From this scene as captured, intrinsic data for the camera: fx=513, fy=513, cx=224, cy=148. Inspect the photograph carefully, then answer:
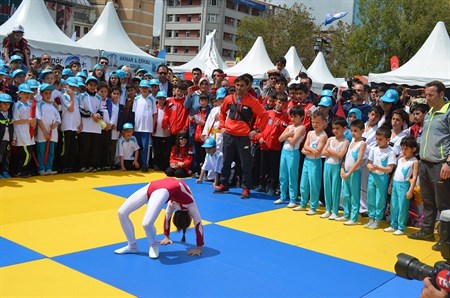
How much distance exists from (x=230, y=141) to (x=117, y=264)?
4.23 m

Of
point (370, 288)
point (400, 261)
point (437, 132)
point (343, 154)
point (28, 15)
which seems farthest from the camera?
point (28, 15)

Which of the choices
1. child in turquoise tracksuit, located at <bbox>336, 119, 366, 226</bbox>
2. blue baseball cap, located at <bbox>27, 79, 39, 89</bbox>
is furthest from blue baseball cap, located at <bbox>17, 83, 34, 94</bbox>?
child in turquoise tracksuit, located at <bbox>336, 119, 366, 226</bbox>

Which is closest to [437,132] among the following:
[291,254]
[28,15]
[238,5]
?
[291,254]

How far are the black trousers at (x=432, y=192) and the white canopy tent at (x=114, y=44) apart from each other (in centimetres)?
1422

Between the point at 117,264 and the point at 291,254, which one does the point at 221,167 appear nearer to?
the point at 291,254

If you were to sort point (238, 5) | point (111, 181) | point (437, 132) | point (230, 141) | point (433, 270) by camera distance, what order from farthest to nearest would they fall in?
point (238, 5) < point (111, 181) < point (230, 141) < point (437, 132) < point (433, 270)

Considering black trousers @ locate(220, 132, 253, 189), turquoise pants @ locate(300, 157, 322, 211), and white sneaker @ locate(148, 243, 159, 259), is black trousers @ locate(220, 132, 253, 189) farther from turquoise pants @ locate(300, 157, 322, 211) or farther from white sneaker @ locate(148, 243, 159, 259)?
white sneaker @ locate(148, 243, 159, 259)

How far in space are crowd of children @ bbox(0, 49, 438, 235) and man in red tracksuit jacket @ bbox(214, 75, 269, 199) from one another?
28 mm

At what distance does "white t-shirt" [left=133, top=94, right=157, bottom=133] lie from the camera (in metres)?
11.1

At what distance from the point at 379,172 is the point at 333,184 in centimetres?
76

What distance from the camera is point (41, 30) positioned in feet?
56.6

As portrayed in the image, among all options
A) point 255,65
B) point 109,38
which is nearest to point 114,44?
point 109,38

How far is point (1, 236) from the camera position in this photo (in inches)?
238

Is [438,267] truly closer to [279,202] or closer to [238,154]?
[279,202]
